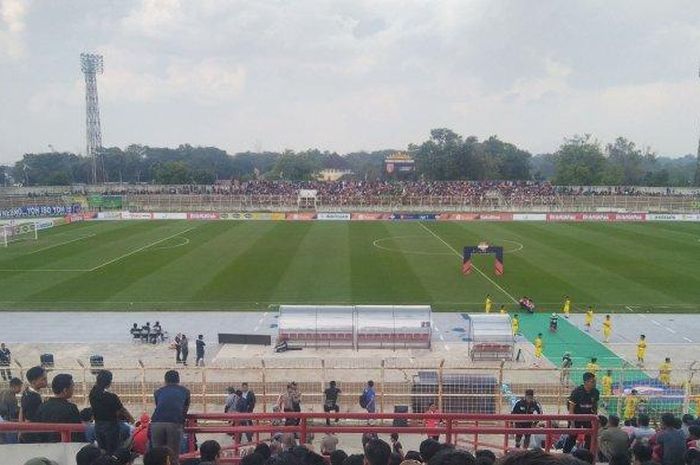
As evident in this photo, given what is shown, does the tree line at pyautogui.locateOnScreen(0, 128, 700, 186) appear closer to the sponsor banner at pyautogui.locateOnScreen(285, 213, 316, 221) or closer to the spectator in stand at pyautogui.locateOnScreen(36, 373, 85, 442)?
the sponsor banner at pyautogui.locateOnScreen(285, 213, 316, 221)

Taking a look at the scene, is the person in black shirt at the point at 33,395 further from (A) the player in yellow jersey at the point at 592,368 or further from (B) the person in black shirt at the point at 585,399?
(A) the player in yellow jersey at the point at 592,368

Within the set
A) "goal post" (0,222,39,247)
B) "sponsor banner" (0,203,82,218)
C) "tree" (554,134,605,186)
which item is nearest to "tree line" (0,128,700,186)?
"tree" (554,134,605,186)

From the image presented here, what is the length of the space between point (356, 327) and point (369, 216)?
4217 centimetres

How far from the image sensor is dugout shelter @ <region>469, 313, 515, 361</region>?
2100 cm

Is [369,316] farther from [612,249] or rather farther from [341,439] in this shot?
[612,249]

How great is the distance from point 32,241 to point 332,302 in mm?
30641

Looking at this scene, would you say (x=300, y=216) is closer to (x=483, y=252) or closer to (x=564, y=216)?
(x=564, y=216)

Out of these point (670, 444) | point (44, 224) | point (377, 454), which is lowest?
point (670, 444)

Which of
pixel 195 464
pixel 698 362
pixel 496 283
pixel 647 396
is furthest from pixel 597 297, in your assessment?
pixel 195 464

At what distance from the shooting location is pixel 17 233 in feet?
164

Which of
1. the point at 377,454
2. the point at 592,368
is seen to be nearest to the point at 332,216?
the point at 592,368

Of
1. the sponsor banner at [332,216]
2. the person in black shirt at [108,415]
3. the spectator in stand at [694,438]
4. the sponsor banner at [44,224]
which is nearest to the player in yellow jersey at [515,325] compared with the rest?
the spectator in stand at [694,438]

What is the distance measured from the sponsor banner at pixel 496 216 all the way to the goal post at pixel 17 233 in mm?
43168

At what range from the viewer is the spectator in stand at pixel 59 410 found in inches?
276
